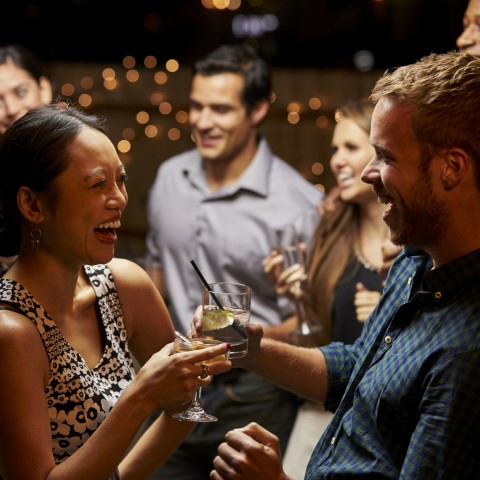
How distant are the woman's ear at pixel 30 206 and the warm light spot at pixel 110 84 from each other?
3.75 meters

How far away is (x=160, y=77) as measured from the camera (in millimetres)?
5898

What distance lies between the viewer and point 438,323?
6.38ft

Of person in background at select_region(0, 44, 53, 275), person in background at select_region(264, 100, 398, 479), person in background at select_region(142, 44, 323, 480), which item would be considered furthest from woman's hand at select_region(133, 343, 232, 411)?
person in background at select_region(0, 44, 53, 275)

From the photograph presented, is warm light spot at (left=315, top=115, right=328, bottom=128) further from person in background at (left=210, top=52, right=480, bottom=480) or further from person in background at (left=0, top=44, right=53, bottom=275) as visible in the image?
person in background at (left=210, top=52, right=480, bottom=480)

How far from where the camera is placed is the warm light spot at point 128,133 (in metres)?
5.91

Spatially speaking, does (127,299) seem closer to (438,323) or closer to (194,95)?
(438,323)

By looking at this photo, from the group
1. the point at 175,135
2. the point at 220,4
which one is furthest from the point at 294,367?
the point at 220,4

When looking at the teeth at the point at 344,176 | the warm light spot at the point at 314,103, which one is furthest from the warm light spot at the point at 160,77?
the teeth at the point at 344,176

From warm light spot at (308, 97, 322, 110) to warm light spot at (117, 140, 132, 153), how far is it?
3.84 ft

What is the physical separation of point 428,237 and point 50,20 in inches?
179

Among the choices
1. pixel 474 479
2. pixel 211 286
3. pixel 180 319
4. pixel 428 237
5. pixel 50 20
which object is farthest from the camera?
pixel 50 20

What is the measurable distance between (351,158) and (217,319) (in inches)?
67.9

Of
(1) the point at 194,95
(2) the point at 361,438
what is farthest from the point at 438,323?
(1) the point at 194,95

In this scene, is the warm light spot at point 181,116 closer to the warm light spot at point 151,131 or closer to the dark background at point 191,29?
the warm light spot at point 151,131
